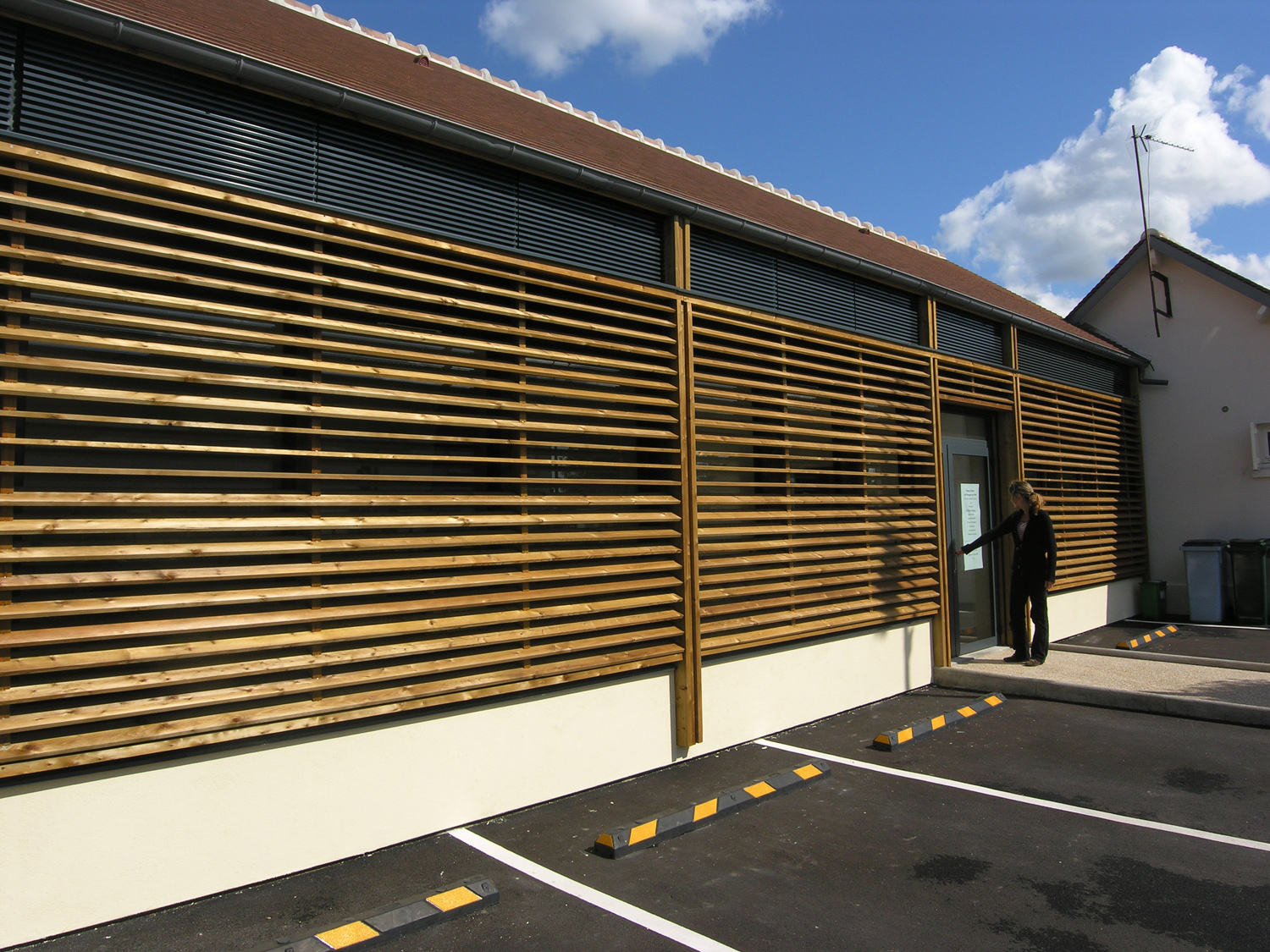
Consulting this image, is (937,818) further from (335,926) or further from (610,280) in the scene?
(610,280)

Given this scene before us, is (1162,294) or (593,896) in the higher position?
(1162,294)

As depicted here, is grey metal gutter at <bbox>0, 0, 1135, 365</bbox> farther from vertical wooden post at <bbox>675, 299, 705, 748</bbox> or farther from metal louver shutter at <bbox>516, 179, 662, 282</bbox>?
vertical wooden post at <bbox>675, 299, 705, 748</bbox>

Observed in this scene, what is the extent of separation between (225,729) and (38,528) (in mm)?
1190

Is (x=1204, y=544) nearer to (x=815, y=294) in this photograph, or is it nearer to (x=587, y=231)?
(x=815, y=294)

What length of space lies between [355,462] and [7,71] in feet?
7.59

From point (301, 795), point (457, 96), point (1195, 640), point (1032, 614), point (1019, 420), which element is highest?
point (457, 96)

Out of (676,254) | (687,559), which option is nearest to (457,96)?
(676,254)

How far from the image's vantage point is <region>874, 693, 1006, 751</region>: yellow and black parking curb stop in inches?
A: 238

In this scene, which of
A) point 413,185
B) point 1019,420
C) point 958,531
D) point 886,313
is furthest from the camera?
point 1019,420

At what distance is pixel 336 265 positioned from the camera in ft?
14.3

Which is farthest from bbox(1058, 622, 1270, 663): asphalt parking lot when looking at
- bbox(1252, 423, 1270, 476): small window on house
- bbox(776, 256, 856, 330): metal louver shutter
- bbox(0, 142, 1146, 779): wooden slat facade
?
bbox(0, 142, 1146, 779): wooden slat facade

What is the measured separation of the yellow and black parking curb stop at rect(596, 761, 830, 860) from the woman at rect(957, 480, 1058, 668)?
3.98 meters

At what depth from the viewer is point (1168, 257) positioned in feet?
42.3

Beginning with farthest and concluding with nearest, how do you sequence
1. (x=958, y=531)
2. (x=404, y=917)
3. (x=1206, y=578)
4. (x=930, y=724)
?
1. (x=1206, y=578)
2. (x=958, y=531)
3. (x=930, y=724)
4. (x=404, y=917)
